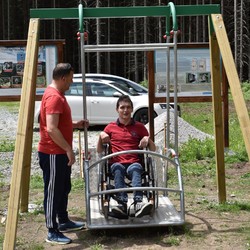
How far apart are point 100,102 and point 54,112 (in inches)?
423

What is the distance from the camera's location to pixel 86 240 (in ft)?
18.6

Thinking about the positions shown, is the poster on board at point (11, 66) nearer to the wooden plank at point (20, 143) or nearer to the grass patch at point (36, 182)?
the grass patch at point (36, 182)

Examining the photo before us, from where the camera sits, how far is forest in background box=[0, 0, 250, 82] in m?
44.2

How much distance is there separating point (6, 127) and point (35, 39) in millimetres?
12272

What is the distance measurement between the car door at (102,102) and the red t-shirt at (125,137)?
9584mm

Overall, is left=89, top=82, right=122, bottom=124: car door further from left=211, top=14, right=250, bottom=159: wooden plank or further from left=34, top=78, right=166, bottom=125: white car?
left=211, top=14, right=250, bottom=159: wooden plank

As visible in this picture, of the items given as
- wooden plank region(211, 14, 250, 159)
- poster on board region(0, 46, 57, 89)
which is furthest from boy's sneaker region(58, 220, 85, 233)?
poster on board region(0, 46, 57, 89)

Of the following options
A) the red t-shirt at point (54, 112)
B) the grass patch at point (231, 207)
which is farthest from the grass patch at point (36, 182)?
the red t-shirt at point (54, 112)

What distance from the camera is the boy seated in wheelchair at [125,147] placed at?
577cm

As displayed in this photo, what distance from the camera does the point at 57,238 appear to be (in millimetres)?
5586

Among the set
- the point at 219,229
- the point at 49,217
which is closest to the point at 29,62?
the point at 49,217

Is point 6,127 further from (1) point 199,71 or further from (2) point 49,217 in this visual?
(2) point 49,217

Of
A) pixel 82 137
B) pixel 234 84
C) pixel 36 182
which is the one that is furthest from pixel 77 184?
pixel 82 137

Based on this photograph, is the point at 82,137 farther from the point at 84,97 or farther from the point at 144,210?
the point at 144,210
